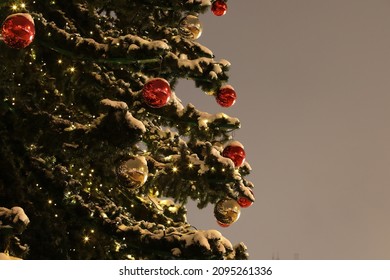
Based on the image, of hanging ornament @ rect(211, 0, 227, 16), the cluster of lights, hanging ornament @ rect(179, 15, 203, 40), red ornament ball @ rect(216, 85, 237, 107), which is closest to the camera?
the cluster of lights

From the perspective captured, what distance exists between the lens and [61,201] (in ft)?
13.6

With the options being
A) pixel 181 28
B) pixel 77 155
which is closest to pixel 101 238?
pixel 77 155

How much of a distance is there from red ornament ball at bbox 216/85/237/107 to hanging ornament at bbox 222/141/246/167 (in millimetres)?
394

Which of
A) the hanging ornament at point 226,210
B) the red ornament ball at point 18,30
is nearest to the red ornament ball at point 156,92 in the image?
the red ornament ball at point 18,30

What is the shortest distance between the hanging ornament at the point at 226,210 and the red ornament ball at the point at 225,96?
35.4 inches

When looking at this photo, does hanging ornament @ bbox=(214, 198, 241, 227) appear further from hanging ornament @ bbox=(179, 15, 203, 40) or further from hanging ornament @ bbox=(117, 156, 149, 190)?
hanging ornament @ bbox=(179, 15, 203, 40)

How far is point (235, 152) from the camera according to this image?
457 centimetres

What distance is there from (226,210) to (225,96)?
1043mm

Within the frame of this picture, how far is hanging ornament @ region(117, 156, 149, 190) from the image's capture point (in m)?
3.68

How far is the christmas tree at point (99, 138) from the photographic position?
139 inches

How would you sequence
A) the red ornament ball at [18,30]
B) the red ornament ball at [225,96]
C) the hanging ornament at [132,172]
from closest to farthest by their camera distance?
the red ornament ball at [18,30]
the hanging ornament at [132,172]
the red ornament ball at [225,96]

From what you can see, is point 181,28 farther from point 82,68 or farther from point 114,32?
point 82,68

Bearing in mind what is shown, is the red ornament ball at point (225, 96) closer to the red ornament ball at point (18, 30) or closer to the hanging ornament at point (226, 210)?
the hanging ornament at point (226, 210)

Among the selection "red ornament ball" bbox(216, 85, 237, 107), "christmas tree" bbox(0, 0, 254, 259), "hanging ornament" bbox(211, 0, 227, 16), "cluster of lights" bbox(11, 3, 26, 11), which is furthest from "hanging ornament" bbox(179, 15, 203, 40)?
"cluster of lights" bbox(11, 3, 26, 11)
